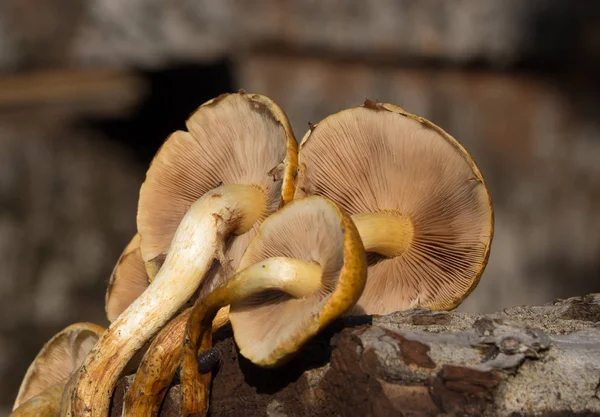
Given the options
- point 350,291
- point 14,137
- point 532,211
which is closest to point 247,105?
point 350,291

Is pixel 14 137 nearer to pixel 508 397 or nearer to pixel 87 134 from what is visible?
pixel 87 134

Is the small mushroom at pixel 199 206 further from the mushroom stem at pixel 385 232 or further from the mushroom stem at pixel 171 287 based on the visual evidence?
the mushroom stem at pixel 385 232

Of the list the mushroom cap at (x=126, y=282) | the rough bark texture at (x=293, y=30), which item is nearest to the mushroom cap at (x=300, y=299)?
the mushroom cap at (x=126, y=282)

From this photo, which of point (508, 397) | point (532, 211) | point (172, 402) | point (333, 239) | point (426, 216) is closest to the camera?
point (508, 397)

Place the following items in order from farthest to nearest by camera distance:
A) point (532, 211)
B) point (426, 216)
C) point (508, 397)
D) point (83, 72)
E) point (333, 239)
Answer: point (83, 72) → point (532, 211) → point (426, 216) → point (333, 239) → point (508, 397)

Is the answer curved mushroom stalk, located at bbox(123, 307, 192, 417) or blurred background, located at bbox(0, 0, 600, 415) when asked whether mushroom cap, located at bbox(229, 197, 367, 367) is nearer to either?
curved mushroom stalk, located at bbox(123, 307, 192, 417)

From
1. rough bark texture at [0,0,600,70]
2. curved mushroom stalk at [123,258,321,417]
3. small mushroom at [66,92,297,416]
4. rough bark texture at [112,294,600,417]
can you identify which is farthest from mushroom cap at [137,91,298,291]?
rough bark texture at [0,0,600,70]
